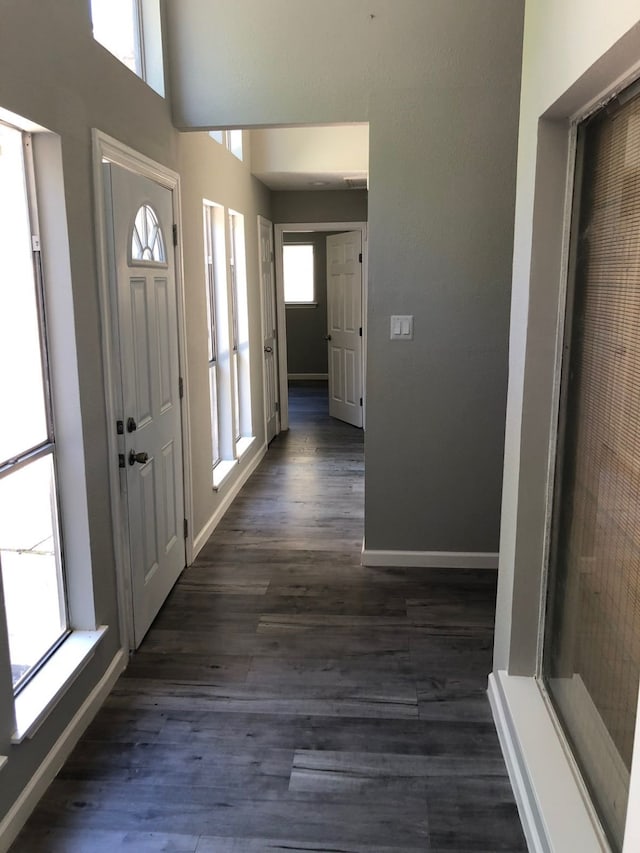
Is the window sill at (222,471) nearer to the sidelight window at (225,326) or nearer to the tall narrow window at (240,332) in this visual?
the sidelight window at (225,326)

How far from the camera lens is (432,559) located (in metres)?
3.76

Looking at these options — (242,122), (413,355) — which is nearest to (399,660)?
(413,355)

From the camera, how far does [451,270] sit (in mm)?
3434

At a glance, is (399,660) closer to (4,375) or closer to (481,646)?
(481,646)

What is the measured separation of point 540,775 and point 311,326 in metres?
8.66

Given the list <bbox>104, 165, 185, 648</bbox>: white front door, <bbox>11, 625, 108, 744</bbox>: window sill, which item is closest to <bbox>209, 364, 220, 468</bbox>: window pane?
<bbox>104, 165, 185, 648</bbox>: white front door

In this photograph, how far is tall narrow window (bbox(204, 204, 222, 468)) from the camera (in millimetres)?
4637

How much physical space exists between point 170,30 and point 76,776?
3192 mm

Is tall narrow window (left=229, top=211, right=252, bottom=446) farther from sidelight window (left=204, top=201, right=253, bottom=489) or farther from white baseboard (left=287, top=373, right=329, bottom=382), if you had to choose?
white baseboard (left=287, top=373, right=329, bottom=382)

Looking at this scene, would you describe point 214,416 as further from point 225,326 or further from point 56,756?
point 56,756

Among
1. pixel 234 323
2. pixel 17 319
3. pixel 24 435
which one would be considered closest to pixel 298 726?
pixel 24 435

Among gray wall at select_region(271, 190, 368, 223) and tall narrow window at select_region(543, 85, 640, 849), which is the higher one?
gray wall at select_region(271, 190, 368, 223)

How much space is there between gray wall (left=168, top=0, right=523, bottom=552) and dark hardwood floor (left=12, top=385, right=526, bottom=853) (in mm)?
800

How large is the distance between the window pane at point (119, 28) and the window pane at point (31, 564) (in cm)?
178
